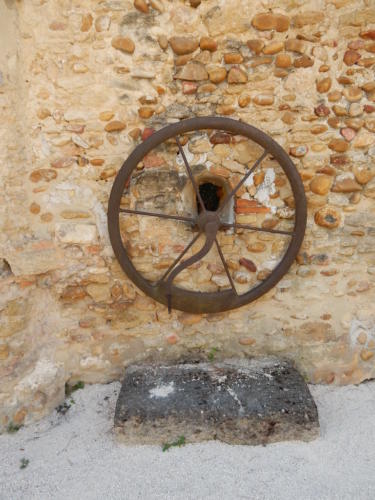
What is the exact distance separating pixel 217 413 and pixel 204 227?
3.16 ft

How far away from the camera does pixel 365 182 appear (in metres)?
2.26

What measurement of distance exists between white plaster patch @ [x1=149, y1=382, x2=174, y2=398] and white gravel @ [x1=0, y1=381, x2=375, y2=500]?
9.9 inches

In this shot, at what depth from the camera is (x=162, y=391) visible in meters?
2.14

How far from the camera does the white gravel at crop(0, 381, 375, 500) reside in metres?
1.81

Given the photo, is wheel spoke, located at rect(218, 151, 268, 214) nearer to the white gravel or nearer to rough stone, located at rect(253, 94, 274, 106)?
rough stone, located at rect(253, 94, 274, 106)

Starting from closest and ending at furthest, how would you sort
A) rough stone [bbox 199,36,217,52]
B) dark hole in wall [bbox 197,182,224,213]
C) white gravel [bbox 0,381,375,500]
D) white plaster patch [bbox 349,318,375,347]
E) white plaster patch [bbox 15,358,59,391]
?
1. white gravel [bbox 0,381,375,500]
2. rough stone [bbox 199,36,217,52]
3. white plaster patch [bbox 15,358,59,391]
4. white plaster patch [bbox 349,318,375,347]
5. dark hole in wall [bbox 197,182,224,213]

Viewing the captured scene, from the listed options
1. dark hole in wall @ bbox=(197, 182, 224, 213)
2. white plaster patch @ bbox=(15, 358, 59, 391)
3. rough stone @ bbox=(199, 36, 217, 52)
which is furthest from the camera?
dark hole in wall @ bbox=(197, 182, 224, 213)

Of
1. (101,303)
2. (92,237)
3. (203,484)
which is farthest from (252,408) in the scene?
(92,237)

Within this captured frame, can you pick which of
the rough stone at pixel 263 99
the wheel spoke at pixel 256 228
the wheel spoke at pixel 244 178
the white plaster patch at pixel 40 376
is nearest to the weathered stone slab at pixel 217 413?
the white plaster patch at pixel 40 376

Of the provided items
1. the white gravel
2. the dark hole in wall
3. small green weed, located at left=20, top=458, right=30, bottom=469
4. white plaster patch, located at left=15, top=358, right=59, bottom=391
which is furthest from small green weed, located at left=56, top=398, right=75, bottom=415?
the dark hole in wall

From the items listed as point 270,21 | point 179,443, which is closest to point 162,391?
point 179,443

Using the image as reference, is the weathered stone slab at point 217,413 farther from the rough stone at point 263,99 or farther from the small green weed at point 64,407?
the rough stone at point 263,99

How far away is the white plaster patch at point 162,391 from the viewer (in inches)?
83.2

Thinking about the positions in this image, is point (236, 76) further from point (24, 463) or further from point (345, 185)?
point (24, 463)
